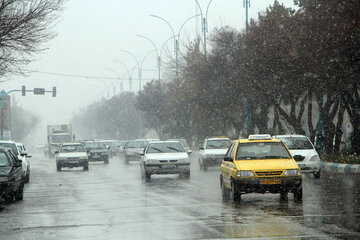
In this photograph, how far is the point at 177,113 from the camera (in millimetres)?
77812

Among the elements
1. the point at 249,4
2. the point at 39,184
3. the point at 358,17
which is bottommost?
the point at 39,184

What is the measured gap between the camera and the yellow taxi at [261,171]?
16562mm

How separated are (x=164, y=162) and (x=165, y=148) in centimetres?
139

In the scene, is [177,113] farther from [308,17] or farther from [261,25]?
[308,17]

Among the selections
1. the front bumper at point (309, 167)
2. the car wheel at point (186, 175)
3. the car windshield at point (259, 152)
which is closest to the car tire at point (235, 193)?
the car windshield at point (259, 152)

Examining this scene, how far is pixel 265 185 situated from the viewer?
16.5m

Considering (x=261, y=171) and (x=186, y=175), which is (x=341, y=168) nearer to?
(x=186, y=175)

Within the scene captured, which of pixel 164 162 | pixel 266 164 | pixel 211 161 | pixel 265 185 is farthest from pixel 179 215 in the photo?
pixel 211 161

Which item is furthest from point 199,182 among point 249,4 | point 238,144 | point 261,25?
point 249,4

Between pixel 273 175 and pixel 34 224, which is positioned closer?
pixel 34 224

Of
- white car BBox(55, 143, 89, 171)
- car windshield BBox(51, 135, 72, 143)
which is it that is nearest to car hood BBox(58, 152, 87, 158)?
white car BBox(55, 143, 89, 171)

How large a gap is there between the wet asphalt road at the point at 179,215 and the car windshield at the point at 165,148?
6.34 meters

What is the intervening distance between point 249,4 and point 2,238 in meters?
40.4

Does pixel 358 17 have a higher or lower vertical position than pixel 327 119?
higher
